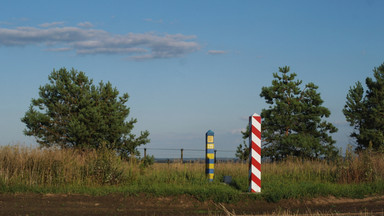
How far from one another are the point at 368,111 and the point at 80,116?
2256cm

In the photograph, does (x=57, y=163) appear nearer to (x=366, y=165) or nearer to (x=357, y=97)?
(x=366, y=165)

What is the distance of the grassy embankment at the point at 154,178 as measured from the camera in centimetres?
1343

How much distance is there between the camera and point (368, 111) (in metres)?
36.2

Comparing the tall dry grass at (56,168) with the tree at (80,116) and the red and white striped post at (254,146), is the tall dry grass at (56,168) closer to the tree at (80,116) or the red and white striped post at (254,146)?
the red and white striped post at (254,146)

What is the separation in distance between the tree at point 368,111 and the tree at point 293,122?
11.0ft

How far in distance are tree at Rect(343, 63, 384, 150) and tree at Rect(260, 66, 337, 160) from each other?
3364mm

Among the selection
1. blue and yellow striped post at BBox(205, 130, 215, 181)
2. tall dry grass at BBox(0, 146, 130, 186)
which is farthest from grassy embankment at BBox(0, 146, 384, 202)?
blue and yellow striped post at BBox(205, 130, 215, 181)

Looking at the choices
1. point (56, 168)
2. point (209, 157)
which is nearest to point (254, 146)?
point (209, 157)

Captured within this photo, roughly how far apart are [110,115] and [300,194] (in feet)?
70.3

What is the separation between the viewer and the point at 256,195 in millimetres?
13469

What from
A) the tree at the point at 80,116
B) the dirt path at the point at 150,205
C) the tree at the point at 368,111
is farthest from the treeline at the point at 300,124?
the dirt path at the point at 150,205

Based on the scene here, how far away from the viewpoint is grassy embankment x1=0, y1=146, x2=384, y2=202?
13.4 meters

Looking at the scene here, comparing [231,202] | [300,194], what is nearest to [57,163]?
[231,202]

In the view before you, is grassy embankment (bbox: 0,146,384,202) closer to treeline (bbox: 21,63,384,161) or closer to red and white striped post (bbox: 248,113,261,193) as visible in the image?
red and white striped post (bbox: 248,113,261,193)
